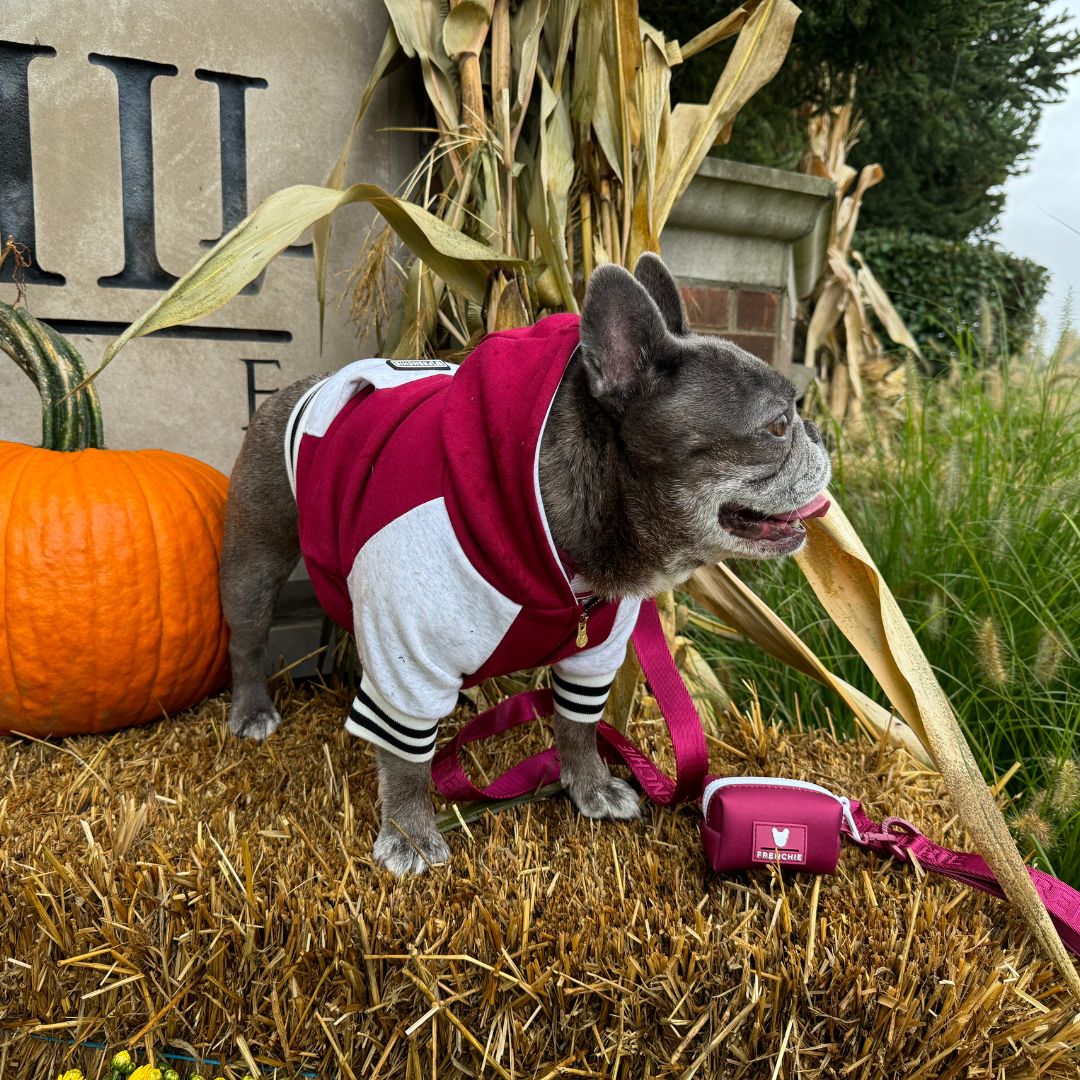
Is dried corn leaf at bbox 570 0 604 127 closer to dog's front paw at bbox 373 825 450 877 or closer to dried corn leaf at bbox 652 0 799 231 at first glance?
dried corn leaf at bbox 652 0 799 231

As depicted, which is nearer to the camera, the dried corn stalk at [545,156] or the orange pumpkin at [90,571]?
the orange pumpkin at [90,571]

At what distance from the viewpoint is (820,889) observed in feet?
4.58

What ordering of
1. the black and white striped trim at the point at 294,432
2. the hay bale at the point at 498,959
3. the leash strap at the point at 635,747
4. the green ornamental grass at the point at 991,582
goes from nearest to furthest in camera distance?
1. the hay bale at the point at 498,959
2. the leash strap at the point at 635,747
3. the black and white striped trim at the point at 294,432
4. the green ornamental grass at the point at 991,582

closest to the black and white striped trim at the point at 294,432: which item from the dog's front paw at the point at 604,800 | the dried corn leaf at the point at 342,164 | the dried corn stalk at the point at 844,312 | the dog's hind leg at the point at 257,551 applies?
the dog's hind leg at the point at 257,551

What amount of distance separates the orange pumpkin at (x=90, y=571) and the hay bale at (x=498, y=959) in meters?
0.34

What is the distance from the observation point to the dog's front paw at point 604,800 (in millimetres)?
1645

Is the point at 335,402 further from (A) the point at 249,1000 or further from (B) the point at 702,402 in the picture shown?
(A) the point at 249,1000

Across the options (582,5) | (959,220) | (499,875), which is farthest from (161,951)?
(959,220)

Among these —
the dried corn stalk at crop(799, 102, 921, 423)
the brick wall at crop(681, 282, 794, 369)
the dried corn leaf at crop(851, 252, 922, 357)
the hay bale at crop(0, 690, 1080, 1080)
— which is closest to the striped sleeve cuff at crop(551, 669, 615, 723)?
the hay bale at crop(0, 690, 1080, 1080)

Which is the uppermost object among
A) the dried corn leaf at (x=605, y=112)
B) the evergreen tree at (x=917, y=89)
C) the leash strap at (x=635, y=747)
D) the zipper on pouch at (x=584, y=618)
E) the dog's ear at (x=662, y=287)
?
the evergreen tree at (x=917, y=89)

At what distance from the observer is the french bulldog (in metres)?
1.30

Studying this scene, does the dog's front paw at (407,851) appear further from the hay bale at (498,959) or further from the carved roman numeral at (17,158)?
the carved roman numeral at (17,158)

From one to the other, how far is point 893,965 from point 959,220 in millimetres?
10722

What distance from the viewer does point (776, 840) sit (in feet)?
4.54
